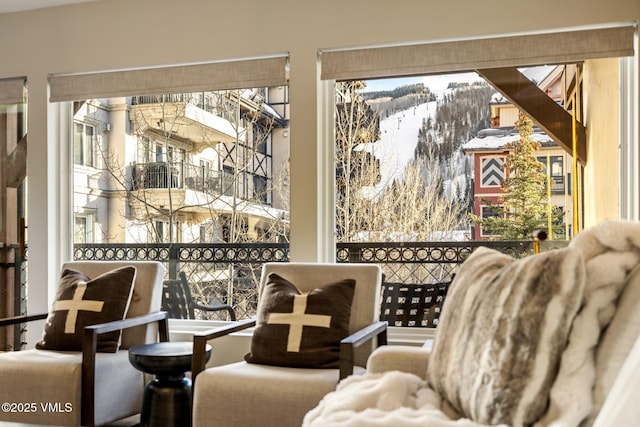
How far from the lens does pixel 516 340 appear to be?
167cm

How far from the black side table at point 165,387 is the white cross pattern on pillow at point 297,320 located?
381mm

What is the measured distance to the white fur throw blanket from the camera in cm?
158

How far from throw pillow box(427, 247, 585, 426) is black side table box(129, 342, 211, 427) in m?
1.55

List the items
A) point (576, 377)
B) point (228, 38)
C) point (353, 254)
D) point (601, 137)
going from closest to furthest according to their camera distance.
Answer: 1. point (576, 377)
2. point (601, 137)
3. point (353, 254)
4. point (228, 38)

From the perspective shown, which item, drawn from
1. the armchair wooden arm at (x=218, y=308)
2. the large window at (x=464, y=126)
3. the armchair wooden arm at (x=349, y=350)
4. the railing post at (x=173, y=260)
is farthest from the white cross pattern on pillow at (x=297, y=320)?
the railing post at (x=173, y=260)

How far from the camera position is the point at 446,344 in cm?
199

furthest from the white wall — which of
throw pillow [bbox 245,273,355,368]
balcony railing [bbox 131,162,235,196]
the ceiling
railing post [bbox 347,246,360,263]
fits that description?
throw pillow [bbox 245,273,355,368]

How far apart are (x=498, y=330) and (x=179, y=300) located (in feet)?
9.41

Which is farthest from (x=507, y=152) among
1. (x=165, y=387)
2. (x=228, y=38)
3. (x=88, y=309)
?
(x=88, y=309)

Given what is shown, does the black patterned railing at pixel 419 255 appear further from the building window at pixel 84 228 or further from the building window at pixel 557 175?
the building window at pixel 84 228

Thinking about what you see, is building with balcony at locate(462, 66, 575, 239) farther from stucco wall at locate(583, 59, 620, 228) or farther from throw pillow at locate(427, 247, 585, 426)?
throw pillow at locate(427, 247, 585, 426)

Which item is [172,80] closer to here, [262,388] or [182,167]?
[182,167]

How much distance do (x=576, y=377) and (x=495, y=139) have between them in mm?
2295

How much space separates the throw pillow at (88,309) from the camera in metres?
3.35
